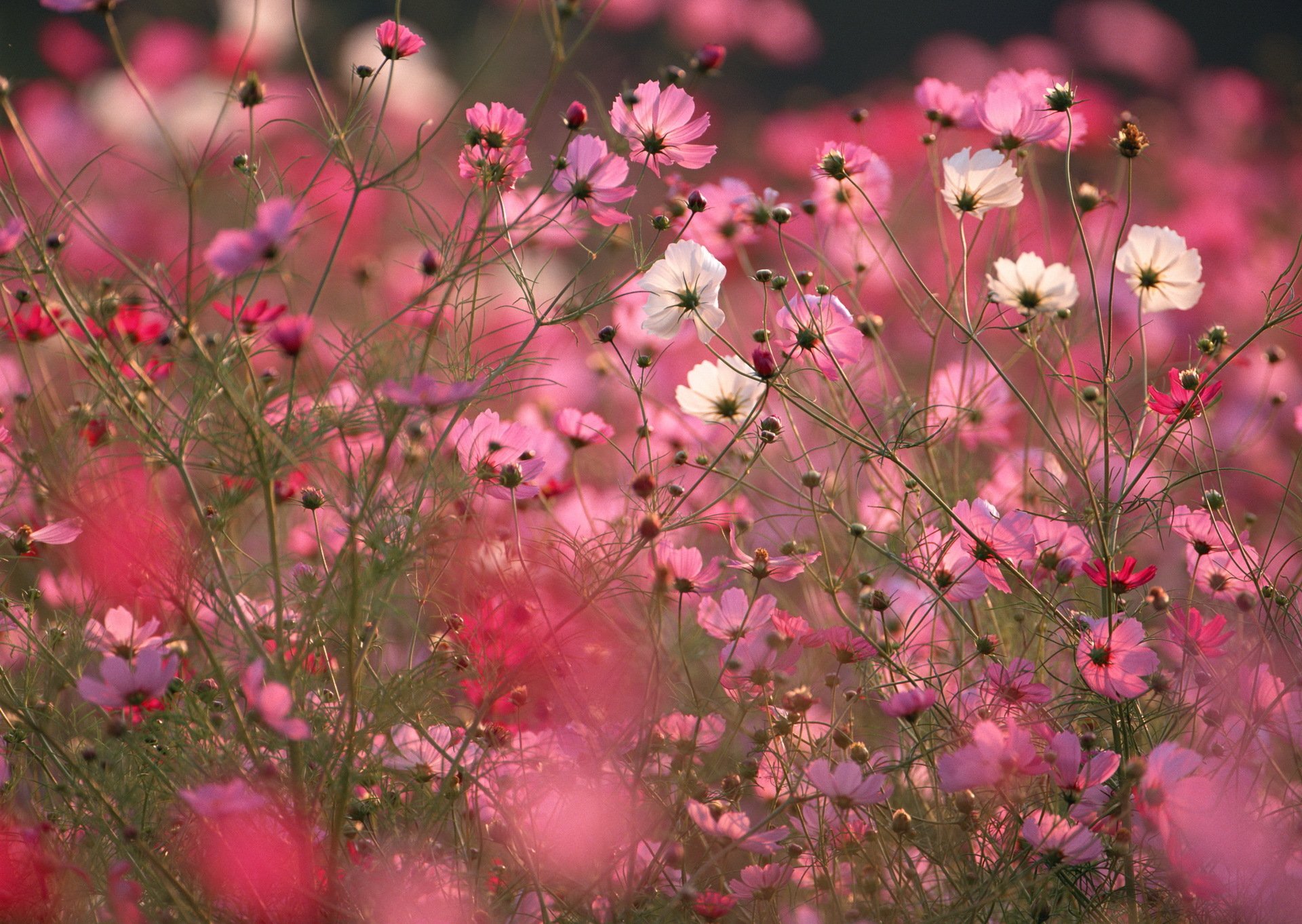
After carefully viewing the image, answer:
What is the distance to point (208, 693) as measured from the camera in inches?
26.2

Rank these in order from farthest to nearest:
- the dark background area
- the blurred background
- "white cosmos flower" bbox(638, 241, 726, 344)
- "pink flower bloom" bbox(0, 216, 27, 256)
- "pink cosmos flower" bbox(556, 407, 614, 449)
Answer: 1. the dark background area
2. the blurred background
3. "pink cosmos flower" bbox(556, 407, 614, 449)
4. "white cosmos flower" bbox(638, 241, 726, 344)
5. "pink flower bloom" bbox(0, 216, 27, 256)

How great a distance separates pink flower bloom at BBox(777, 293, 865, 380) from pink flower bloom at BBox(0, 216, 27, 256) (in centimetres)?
43

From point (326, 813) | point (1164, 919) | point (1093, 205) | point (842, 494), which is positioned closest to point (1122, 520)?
point (842, 494)

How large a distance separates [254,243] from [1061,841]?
1.56ft

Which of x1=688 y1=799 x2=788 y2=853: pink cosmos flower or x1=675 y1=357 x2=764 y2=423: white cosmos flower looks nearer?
x1=688 y1=799 x2=788 y2=853: pink cosmos flower

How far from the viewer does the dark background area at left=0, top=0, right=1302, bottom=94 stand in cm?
232

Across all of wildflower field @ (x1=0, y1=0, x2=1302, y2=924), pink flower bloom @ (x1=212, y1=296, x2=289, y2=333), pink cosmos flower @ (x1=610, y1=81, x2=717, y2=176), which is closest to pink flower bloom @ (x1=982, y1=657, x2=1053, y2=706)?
wildflower field @ (x1=0, y1=0, x2=1302, y2=924)

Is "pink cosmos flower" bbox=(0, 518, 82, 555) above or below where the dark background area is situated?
below

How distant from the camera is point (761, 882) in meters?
0.65

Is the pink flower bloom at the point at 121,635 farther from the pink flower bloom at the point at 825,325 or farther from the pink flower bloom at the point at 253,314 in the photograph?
the pink flower bloom at the point at 825,325

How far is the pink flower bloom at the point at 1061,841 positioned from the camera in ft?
1.86

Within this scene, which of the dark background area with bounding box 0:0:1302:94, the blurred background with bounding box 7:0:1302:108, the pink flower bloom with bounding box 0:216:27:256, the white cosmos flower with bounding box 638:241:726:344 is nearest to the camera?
the pink flower bloom with bounding box 0:216:27:256

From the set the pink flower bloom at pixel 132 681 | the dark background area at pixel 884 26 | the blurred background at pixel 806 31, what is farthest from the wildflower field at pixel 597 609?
the dark background area at pixel 884 26

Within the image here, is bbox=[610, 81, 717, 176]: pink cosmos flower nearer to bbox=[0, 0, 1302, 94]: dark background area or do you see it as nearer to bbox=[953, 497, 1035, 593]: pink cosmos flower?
bbox=[953, 497, 1035, 593]: pink cosmos flower
